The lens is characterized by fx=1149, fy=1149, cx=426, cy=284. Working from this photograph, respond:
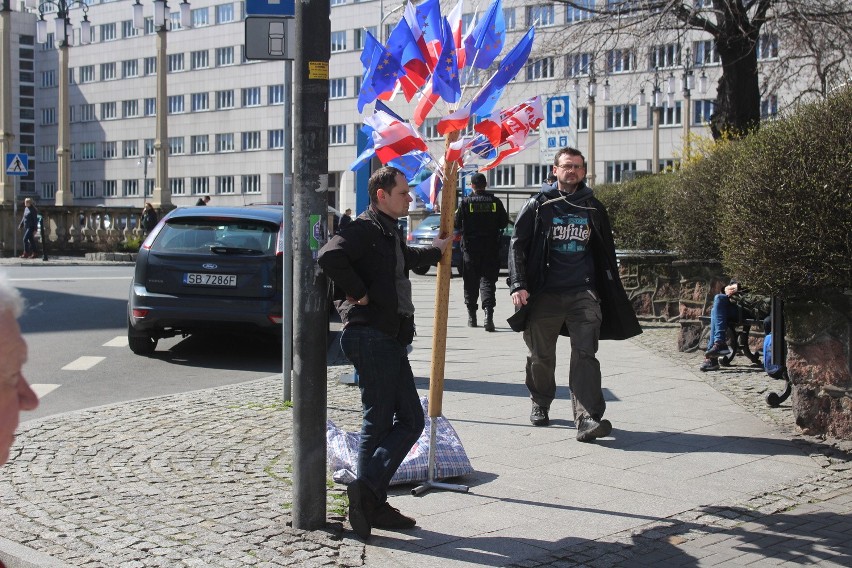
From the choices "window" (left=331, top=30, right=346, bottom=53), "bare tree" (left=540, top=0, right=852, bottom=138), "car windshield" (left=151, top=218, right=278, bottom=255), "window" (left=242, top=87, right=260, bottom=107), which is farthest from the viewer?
"window" (left=242, top=87, right=260, bottom=107)

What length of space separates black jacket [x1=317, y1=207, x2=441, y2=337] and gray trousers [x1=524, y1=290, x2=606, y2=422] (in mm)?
2423

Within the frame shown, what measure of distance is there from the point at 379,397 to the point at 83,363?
7.03 meters

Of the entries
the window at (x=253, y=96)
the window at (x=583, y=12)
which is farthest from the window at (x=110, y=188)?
the window at (x=583, y=12)

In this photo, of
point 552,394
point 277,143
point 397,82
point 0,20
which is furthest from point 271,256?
point 277,143

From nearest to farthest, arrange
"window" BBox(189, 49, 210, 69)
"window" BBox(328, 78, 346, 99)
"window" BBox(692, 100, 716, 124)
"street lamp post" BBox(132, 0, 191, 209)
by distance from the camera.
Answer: "street lamp post" BBox(132, 0, 191, 209), "window" BBox(692, 100, 716, 124), "window" BBox(328, 78, 346, 99), "window" BBox(189, 49, 210, 69)

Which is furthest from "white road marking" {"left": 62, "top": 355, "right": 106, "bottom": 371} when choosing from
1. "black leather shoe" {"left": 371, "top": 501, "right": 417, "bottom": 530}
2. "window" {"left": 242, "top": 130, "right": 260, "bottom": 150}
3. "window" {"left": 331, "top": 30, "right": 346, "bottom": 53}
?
"window" {"left": 242, "top": 130, "right": 260, "bottom": 150}

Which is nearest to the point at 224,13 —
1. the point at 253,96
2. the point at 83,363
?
the point at 253,96

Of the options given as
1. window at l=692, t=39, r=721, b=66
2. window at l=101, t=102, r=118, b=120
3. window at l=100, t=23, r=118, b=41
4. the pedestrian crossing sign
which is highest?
window at l=100, t=23, r=118, b=41

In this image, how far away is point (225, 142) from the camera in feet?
305

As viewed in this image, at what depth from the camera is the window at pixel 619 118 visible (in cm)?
7394

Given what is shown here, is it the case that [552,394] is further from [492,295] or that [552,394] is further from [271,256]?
[492,295]

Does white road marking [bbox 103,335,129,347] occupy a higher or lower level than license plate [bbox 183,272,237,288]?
lower

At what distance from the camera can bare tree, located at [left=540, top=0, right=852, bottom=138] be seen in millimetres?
17578

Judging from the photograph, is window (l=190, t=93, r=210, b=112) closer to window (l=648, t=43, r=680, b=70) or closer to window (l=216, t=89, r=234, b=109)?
window (l=216, t=89, r=234, b=109)
